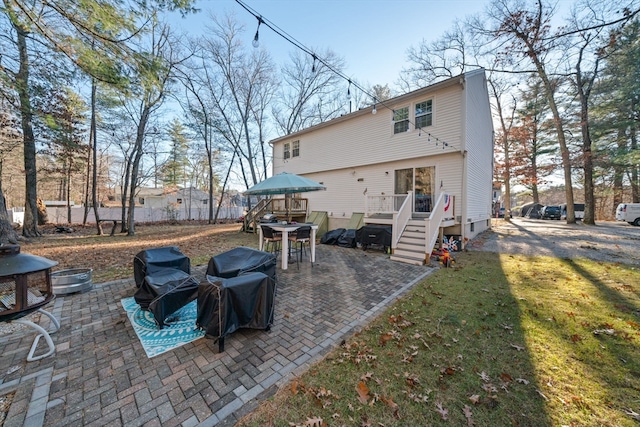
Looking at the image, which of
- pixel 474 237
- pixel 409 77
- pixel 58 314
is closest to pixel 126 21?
pixel 58 314

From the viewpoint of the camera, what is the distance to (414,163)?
382 inches

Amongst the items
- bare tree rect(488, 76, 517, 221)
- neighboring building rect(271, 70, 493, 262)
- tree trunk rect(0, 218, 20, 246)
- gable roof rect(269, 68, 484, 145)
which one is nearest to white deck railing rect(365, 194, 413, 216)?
neighboring building rect(271, 70, 493, 262)

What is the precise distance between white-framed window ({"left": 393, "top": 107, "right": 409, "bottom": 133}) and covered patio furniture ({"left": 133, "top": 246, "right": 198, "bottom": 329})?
9.38 meters

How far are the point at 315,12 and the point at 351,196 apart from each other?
7.28 meters

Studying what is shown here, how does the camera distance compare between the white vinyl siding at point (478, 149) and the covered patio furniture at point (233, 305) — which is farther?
the white vinyl siding at point (478, 149)

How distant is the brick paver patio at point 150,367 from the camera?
6.08ft

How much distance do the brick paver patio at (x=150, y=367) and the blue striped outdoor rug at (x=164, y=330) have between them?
91 millimetres

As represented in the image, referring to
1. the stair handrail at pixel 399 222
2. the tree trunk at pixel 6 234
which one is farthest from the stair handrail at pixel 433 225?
Answer: the tree trunk at pixel 6 234

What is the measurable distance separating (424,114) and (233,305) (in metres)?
9.74

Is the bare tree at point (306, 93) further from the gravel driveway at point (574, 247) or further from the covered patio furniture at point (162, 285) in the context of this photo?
the covered patio furniture at point (162, 285)

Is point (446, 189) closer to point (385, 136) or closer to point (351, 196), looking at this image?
point (385, 136)

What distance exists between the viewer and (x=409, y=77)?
16672 millimetres

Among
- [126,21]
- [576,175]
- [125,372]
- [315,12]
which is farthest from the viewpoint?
[576,175]

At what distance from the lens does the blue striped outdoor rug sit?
270cm
